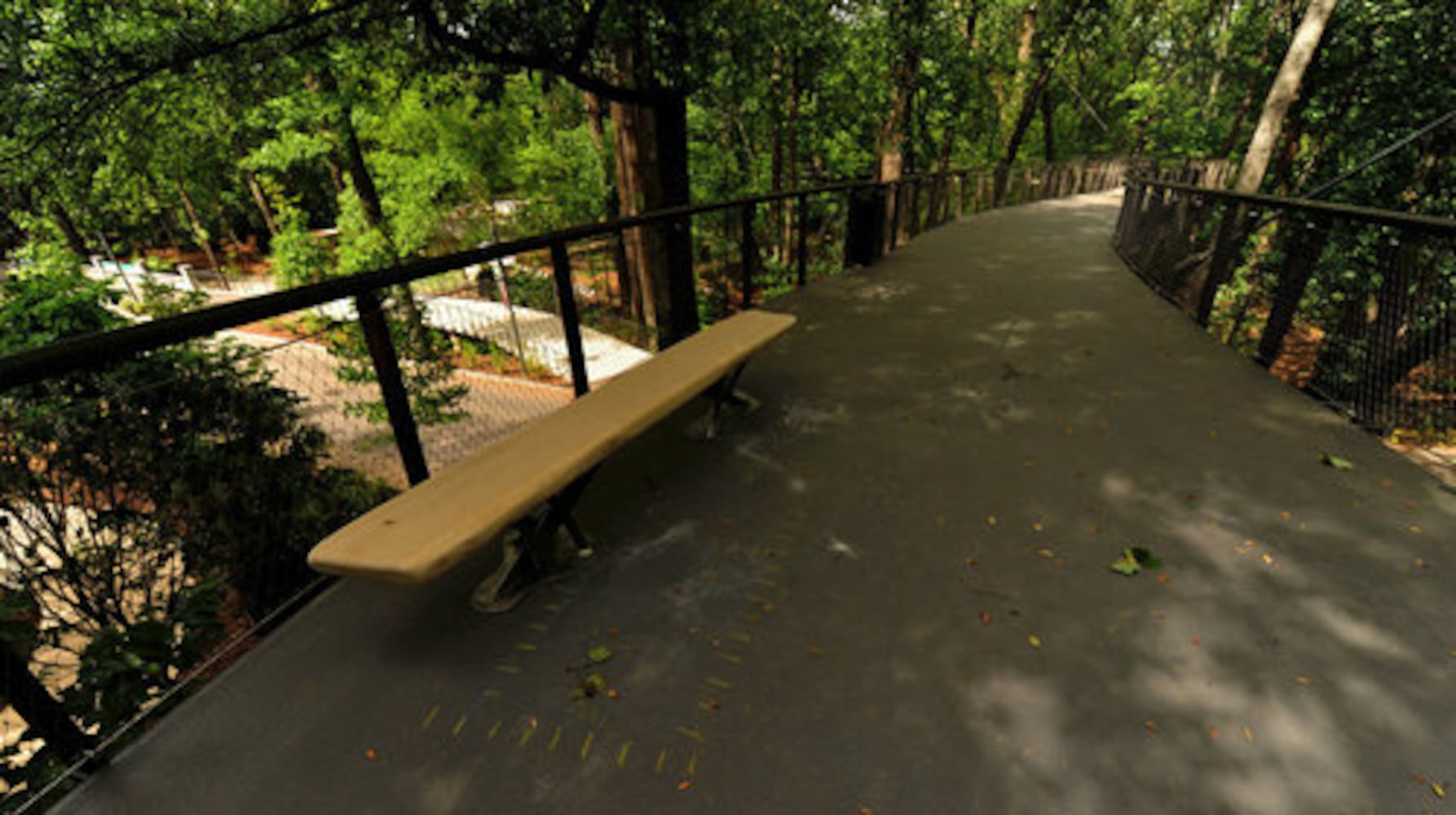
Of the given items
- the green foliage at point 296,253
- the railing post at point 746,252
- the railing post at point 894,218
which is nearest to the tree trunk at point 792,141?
the railing post at point 894,218

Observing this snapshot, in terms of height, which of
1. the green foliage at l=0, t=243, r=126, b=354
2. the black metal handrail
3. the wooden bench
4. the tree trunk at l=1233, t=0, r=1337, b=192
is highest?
the tree trunk at l=1233, t=0, r=1337, b=192

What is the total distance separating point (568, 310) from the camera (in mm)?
3746

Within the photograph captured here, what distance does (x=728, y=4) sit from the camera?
521 cm

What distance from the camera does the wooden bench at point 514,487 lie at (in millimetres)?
1813

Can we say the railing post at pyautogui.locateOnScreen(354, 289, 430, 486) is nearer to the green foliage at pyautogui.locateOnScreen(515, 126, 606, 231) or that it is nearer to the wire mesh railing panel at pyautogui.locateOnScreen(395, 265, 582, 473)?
the wire mesh railing panel at pyautogui.locateOnScreen(395, 265, 582, 473)

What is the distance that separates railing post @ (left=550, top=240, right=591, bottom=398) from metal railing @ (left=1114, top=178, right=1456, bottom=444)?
185 inches

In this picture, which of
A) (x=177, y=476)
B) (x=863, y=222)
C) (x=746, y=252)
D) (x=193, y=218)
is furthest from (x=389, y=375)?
(x=193, y=218)

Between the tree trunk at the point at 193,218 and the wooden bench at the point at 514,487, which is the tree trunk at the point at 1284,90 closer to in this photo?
the wooden bench at the point at 514,487

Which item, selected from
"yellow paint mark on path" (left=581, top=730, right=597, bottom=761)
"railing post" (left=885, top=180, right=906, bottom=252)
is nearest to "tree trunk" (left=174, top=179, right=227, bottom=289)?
"railing post" (left=885, top=180, right=906, bottom=252)

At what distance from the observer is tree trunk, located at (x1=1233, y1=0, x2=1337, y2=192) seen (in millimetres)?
7188

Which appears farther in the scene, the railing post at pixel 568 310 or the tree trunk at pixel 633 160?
the tree trunk at pixel 633 160

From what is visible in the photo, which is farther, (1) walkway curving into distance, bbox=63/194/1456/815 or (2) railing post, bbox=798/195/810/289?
(2) railing post, bbox=798/195/810/289

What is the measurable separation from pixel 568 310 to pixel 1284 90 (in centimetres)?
982

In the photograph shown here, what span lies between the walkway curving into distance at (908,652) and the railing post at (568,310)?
69 cm
